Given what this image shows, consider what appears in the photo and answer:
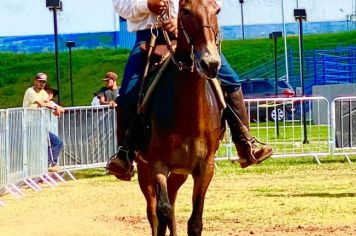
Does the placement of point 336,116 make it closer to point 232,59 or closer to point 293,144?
point 293,144

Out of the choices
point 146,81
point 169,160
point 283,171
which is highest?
point 146,81

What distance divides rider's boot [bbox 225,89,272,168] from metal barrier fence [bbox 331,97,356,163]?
13.8 m

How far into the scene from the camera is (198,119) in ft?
33.1

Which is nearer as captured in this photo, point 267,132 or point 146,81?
point 146,81

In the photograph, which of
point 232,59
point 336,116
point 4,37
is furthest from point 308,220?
point 4,37

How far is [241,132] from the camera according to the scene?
11234mm

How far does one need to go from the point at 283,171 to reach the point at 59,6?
6.88 m

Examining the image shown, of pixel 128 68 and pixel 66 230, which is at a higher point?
pixel 128 68

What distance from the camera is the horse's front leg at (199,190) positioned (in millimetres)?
10141

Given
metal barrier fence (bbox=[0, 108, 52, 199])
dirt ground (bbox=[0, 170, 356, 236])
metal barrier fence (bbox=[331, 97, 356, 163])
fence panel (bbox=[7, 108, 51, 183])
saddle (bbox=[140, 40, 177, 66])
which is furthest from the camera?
metal barrier fence (bbox=[331, 97, 356, 163])

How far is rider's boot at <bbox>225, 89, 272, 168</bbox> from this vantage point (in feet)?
36.3

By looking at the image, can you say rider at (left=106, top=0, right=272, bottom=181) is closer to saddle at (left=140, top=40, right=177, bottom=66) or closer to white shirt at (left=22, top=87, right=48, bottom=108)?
saddle at (left=140, top=40, right=177, bottom=66)

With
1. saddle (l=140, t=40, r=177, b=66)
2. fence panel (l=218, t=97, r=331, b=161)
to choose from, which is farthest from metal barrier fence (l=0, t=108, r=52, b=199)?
saddle (l=140, t=40, r=177, b=66)

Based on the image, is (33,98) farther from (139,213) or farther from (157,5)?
(157,5)
